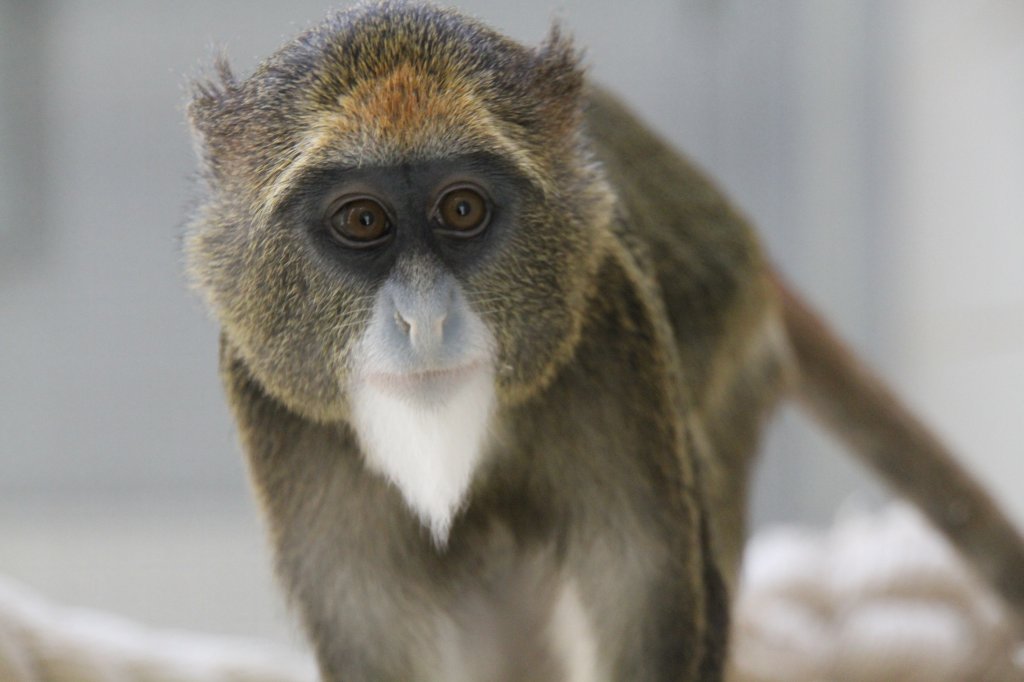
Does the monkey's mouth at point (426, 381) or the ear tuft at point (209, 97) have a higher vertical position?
the ear tuft at point (209, 97)

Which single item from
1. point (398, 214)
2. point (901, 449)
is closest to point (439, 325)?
point (398, 214)

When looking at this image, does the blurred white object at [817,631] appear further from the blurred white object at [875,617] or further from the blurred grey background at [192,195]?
the blurred grey background at [192,195]

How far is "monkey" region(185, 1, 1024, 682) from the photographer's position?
1191 millimetres

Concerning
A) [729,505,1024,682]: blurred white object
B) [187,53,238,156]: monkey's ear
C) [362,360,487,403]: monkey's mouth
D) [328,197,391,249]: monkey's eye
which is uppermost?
[187,53,238,156]: monkey's ear

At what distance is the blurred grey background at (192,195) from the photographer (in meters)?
1.65

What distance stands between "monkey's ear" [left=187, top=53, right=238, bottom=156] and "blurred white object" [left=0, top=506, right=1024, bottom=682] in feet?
2.60

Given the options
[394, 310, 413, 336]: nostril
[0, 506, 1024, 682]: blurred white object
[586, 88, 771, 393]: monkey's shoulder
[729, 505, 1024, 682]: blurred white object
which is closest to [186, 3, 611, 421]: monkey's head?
[394, 310, 413, 336]: nostril

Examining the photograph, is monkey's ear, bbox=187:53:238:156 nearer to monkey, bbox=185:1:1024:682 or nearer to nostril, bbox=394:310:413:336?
monkey, bbox=185:1:1024:682

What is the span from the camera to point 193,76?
1.27 m

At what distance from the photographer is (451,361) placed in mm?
1197

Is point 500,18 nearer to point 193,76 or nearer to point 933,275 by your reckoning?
point 193,76

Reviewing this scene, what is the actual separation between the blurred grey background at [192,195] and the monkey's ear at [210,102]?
0.09 feet

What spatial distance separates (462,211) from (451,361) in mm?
157

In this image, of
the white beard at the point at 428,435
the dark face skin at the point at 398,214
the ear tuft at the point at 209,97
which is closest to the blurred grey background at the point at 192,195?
the ear tuft at the point at 209,97
